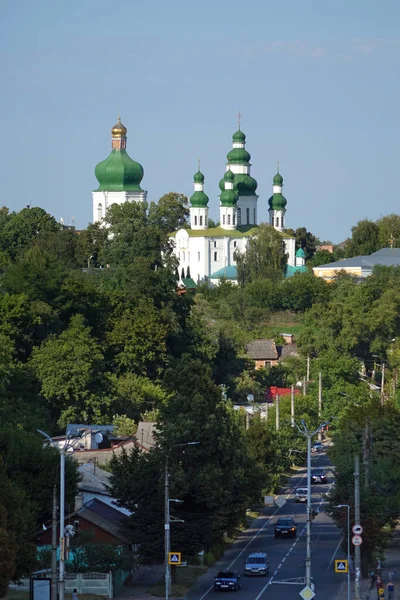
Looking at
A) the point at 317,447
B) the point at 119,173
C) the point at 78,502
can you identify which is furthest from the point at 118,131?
the point at 78,502

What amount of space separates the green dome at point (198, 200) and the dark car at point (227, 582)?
392ft

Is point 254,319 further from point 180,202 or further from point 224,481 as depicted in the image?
point 224,481

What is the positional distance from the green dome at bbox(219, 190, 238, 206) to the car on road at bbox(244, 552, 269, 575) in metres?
115

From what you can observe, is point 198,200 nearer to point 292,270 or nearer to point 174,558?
point 292,270

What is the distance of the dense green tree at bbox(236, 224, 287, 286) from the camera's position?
155238mm

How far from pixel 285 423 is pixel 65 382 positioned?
1114 centimetres

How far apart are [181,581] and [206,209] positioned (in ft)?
389

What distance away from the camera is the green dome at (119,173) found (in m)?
176

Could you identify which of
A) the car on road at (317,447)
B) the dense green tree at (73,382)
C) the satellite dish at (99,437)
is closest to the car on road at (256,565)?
the satellite dish at (99,437)

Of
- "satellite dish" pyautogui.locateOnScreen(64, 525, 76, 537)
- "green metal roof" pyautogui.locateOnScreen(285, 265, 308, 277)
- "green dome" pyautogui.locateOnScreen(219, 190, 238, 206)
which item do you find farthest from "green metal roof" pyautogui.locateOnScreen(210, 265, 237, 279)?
"satellite dish" pyautogui.locateOnScreen(64, 525, 76, 537)

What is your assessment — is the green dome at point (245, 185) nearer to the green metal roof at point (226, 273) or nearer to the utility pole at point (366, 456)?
the green metal roof at point (226, 273)

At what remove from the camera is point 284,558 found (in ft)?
184

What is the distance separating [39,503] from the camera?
53031mm

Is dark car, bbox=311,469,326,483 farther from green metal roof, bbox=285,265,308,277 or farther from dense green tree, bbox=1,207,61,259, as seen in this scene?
green metal roof, bbox=285,265,308,277
